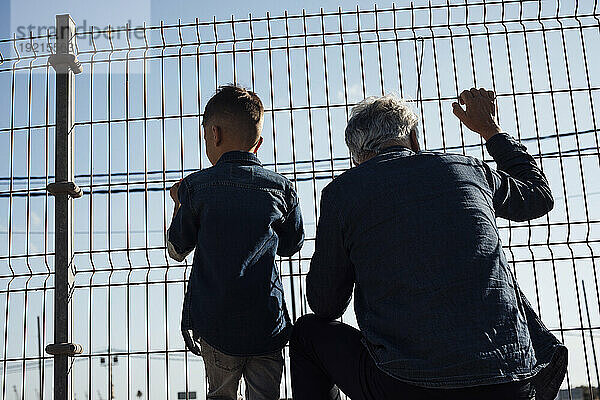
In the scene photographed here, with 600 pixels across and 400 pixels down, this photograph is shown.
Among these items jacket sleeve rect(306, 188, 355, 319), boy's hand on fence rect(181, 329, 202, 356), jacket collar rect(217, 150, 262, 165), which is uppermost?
jacket collar rect(217, 150, 262, 165)

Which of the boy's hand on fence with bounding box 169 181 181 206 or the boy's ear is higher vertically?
the boy's ear

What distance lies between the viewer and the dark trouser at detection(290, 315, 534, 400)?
8.18ft

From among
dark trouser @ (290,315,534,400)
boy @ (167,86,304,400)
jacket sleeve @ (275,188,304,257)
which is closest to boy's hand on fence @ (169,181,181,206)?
boy @ (167,86,304,400)

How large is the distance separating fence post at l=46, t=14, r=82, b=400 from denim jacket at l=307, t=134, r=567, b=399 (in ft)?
5.91

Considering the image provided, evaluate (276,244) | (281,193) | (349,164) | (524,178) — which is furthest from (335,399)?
(349,164)

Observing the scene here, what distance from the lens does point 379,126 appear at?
3.04m

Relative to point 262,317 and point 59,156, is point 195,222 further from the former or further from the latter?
point 59,156

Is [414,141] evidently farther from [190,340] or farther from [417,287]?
[190,340]

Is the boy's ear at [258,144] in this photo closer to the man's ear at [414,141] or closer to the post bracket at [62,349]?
the man's ear at [414,141]

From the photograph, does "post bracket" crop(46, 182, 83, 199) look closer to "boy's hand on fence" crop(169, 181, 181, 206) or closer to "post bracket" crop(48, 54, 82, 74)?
"post bracket" crop(48, 54, 82, 74)

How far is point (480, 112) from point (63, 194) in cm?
231

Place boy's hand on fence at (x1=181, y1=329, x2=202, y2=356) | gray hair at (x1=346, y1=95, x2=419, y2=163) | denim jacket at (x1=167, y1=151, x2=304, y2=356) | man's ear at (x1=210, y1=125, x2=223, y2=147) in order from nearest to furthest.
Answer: gray hair at (x1=346, y1=95, x2=419, y2=163) < denim jacket at (x1=167, y1=151, x2=304, y2=356) < boy's hand on fence at (x1=181, y1=329, x2=202, y2=356) < man's ear at (x1=210, y1=125, x2=223, y2=147)

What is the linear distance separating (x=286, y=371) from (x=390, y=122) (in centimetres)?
141

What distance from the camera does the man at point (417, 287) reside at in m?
2.49
